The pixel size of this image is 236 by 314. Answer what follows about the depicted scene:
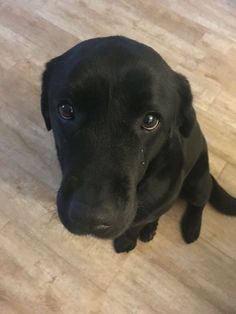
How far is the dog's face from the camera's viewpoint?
103 cm

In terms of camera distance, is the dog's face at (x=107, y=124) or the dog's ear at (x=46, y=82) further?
the dog's ear at (x=46, y=82)

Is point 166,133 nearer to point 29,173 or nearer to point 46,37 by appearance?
point 29,173

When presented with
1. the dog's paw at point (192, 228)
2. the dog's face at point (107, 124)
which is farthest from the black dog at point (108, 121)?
the dog's paw at point (192, 228)

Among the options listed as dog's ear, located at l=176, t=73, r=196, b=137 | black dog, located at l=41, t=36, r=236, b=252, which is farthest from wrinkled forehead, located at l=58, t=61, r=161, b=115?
dog's ear, located at l=176, t=73, r=196, b=137

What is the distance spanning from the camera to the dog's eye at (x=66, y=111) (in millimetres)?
1092

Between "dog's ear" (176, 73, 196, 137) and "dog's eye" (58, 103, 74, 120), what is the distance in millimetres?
319

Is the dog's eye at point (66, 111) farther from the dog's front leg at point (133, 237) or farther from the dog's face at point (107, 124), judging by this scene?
the dog's front leg at point (133, 237)

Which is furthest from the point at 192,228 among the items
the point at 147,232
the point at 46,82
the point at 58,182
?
the point at 46,82

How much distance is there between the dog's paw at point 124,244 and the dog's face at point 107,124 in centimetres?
44

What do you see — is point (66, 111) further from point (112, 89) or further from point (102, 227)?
point (102, 227)

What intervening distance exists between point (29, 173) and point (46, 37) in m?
0.75

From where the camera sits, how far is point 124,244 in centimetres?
157

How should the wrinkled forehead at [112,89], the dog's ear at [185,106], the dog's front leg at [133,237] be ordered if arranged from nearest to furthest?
the wrinkled forehead at [112,89], the dog's ear at [185,106], the dog's front leg at [133,237]

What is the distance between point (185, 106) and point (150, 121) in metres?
0.20
